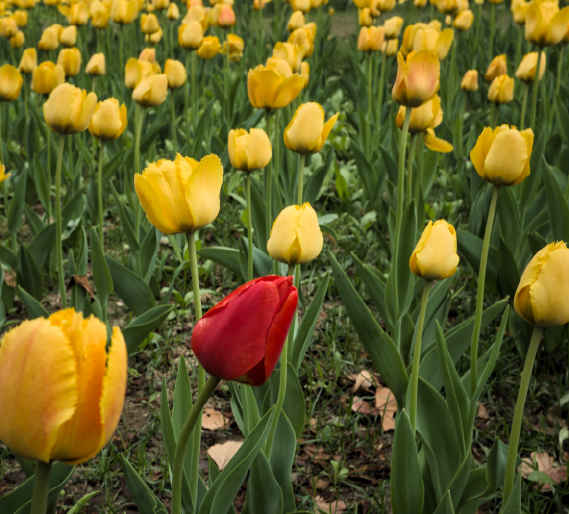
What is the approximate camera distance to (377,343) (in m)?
1.43

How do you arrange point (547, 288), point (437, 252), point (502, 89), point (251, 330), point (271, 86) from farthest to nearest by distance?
point (502, 89) < point (271, 86) < point (437, 252) < point (547, 288) < point (251, 330)

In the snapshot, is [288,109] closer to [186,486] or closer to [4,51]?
[186,486]

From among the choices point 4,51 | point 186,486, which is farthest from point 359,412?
point 4,51

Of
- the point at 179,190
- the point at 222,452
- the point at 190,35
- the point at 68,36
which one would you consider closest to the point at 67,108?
the point at 179,190

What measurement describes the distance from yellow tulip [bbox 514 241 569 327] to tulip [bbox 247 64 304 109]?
1006 mm

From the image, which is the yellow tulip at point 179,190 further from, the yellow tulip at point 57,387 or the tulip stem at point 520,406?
the tulip stem at point 520,406

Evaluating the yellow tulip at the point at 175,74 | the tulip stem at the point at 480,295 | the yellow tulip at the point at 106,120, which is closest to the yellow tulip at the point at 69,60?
the yellow tulip at the point at 175,74

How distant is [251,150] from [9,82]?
49.4 inches

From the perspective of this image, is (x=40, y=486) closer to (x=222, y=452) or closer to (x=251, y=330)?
(x=251, y=330)

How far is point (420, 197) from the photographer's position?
208 cm

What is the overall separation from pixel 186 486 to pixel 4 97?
180 cm

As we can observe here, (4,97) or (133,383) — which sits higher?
(4,97)

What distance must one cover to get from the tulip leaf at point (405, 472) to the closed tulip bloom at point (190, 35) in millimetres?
2308

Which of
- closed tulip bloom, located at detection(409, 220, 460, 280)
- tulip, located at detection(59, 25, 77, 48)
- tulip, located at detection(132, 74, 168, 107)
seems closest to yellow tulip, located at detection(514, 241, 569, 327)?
closed tulip bloom, located at detection(409, 220, 460, 280)
